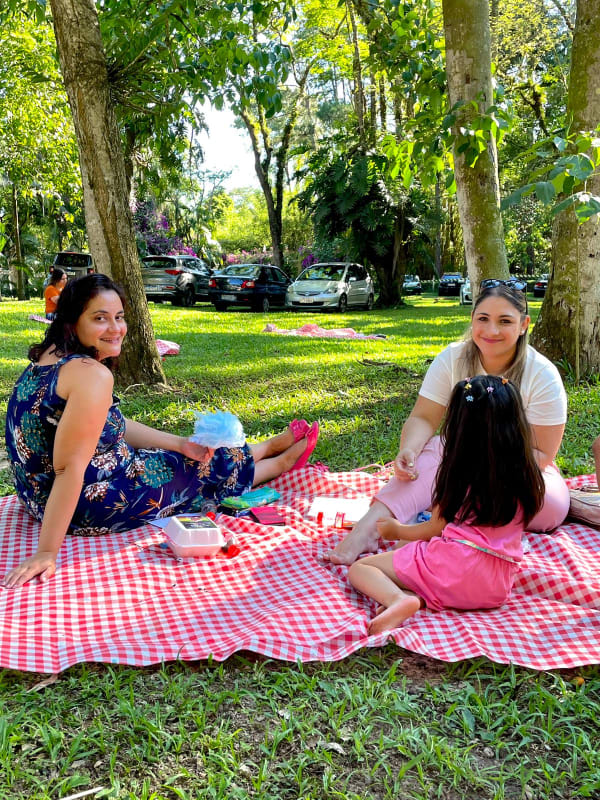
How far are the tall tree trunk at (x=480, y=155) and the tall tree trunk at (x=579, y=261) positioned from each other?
1136mm

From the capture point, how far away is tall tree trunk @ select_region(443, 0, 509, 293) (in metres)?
5.85

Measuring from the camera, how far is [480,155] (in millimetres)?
6012

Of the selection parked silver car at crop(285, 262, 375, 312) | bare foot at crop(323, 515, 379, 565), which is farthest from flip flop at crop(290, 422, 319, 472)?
parked silver car at crop(285, 262, 375, 312)

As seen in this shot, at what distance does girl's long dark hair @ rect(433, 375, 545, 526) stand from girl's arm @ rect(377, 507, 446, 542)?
6.5 inches

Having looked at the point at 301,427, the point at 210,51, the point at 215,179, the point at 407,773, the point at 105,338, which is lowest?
the point at 407,773

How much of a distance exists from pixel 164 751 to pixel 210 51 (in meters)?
6.11

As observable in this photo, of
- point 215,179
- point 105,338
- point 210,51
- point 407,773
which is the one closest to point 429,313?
point 210,51

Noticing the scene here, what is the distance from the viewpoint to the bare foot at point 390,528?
125 inches

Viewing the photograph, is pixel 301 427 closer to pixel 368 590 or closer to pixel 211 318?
pixel 368 590

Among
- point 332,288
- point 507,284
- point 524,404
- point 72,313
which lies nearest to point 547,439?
point 524,404

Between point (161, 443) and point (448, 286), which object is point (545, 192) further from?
point (448, 286)

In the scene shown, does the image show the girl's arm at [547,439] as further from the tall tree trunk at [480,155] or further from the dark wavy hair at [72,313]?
the tall tree trunk at [480,155]

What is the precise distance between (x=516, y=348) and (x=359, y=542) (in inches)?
50.2

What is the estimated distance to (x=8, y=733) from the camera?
6.95ft
